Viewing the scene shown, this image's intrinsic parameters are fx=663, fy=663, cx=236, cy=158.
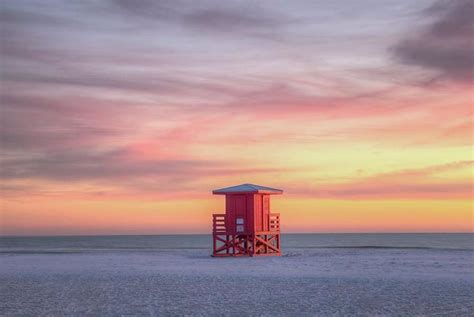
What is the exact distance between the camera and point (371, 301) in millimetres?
16938

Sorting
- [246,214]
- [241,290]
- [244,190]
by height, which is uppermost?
[244,190]

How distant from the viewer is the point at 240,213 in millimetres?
34562

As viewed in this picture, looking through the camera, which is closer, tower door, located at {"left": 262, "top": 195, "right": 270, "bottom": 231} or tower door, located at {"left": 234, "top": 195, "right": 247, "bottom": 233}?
tower door, located at {"left": 234, "top": 195, "right": 247, "bottom": 233}

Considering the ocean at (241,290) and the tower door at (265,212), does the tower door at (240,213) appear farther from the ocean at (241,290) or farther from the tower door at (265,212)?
the ocean at (241,290)

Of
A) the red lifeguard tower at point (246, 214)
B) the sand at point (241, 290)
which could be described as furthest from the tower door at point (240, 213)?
the sand at point (241, 290)

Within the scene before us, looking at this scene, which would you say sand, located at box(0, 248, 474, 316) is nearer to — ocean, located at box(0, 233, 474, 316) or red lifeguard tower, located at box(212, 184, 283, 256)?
ocean, located at box(0, 233, 474, 316)

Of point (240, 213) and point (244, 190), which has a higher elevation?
point (244, 190)

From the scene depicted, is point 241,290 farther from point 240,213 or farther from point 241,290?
point 240,213

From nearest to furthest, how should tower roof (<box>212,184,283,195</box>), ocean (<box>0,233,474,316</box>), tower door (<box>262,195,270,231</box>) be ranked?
ocean (<box>0,233,474,316</box>) < tower roof (<box>212,184,283,195</box>) < tower door (<box>262,195,270,231</box>)

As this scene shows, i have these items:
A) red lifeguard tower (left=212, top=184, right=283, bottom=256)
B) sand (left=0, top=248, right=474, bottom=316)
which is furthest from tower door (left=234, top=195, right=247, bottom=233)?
sand (left=0, top=248, right=474, bottom=316)

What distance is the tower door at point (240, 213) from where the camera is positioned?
3425cm

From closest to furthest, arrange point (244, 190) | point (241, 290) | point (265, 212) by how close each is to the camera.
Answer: point (241, 290)
point (244, 190)
point (265, 212)

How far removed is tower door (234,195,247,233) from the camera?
34.2 meters

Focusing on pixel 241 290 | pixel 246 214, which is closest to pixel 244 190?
pixel 246 214
